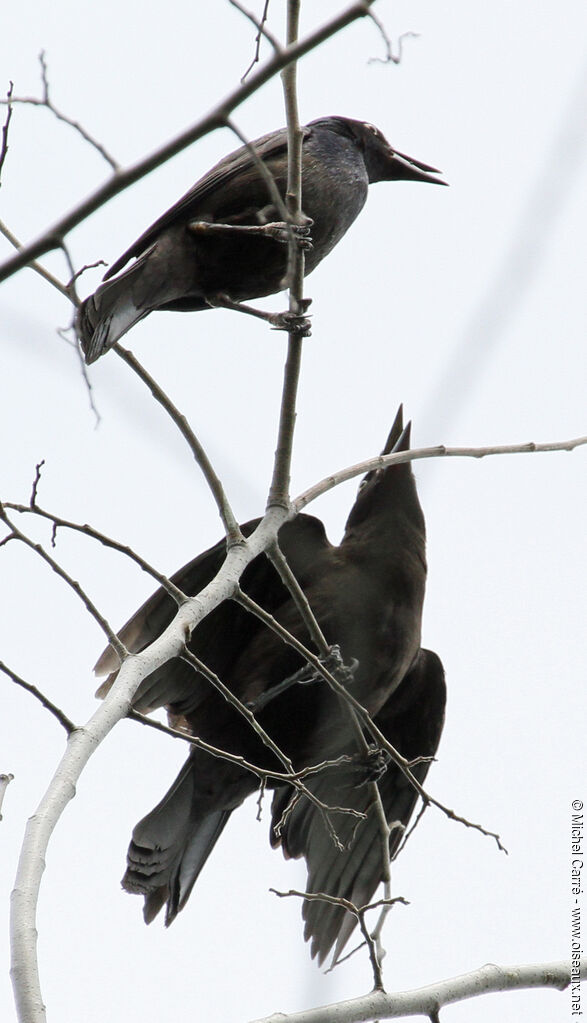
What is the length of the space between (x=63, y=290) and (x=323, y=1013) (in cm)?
166

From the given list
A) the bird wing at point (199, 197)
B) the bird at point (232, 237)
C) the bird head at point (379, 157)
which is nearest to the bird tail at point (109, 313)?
the bird at point (232, 237)

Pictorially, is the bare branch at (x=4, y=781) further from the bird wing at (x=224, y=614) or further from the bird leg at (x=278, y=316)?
the bird wing at (x=224, y=614)

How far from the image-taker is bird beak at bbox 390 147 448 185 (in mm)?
4816

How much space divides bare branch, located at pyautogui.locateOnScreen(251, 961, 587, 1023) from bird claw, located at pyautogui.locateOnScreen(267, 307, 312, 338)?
58.2 inches

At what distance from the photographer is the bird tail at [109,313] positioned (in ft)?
11.4

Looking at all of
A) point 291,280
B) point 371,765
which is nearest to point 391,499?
point 371,765

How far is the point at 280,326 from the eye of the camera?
3.28 meters

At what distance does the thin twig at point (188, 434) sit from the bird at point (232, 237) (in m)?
A: 0.77

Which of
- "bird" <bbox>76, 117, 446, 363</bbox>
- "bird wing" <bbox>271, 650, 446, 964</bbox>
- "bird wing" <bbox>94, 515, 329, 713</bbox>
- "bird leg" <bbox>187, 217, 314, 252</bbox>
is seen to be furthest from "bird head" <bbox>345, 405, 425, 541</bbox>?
"bird leg" <bbox>187, 217, 314, 252</bbox>

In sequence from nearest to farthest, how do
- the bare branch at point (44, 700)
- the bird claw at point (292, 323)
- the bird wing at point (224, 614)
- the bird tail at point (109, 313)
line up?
the bare branch at point (44, 700), the bird claw at point (292, 323), the bird tail at point (109, 313), the bird wing at point (224, 614)

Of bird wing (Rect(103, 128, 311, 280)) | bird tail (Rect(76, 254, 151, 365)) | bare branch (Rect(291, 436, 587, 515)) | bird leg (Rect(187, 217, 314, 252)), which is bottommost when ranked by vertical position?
bare branch (Rect(291, 436, 587, 515))

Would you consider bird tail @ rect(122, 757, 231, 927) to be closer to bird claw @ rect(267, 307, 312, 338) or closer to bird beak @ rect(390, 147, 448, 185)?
bird claw @ rect(267, 307, 312, 338)

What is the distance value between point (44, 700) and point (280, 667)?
6.86 feet

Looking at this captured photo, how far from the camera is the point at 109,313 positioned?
3.58 m
